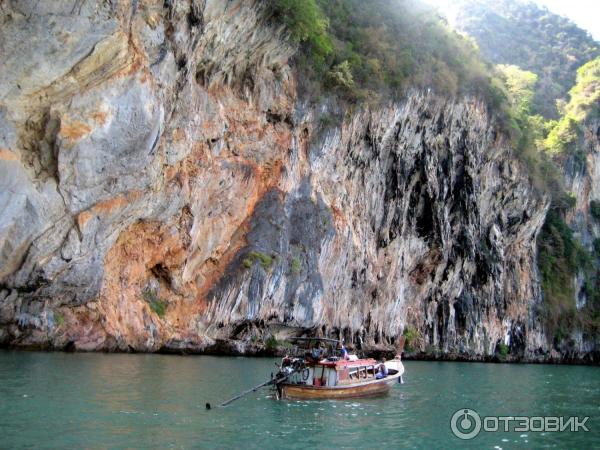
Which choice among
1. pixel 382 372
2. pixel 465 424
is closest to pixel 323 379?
pixel 382 372

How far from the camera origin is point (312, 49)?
3834 centimetres

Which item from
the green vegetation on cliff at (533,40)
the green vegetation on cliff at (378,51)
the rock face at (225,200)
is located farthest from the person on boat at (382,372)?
the green vegetation on cliff at (533,40)

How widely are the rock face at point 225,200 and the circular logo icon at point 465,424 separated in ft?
52.3

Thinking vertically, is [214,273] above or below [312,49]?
below

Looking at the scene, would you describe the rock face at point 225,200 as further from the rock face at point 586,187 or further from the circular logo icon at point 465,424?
the circular logo icon at point 465,424

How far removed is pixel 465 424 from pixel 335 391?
4.84 m

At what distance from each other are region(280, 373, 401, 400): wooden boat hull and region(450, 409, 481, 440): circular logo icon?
139 inches

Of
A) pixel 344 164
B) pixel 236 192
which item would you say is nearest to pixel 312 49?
pixel 344 164

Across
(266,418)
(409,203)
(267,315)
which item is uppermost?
(409,203)

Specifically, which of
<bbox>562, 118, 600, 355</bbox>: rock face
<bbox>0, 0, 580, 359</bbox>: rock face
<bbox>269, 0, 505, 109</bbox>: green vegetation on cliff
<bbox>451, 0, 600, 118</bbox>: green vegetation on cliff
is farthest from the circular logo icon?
<bbox>451, 0, 600, 118</bbox>: green vegetation on cliff

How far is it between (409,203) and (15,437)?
37971 mm

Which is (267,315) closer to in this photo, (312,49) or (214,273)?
(214,273)

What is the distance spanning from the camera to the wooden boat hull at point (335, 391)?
1919 centimetres

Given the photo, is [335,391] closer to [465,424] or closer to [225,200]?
[465,424]
